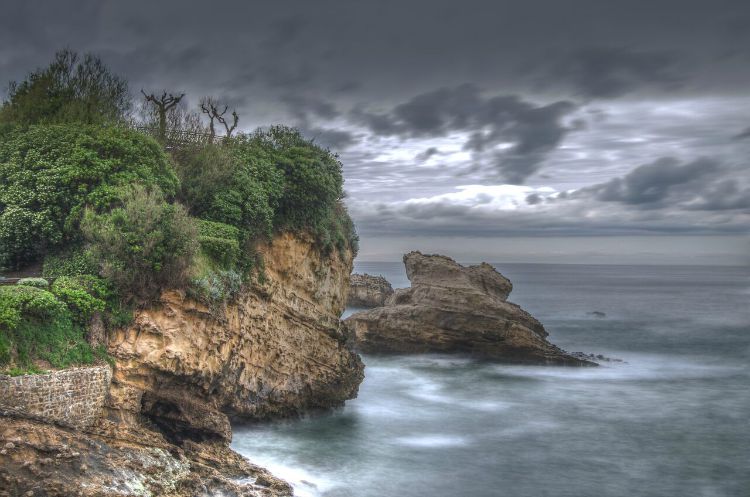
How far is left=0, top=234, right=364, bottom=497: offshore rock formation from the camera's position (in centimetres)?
1205

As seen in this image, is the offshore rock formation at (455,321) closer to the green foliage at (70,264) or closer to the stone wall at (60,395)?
the green foliage at (70,264)

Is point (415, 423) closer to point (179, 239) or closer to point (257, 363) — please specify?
point (257, 363)

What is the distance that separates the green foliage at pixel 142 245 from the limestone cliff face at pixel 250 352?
0.74 meters

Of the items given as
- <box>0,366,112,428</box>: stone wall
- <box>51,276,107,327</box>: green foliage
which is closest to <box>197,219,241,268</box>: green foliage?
<box>51,276,107,327</box>: green foliage

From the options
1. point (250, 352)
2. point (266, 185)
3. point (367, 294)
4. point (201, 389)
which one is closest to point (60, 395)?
point (201, 389)

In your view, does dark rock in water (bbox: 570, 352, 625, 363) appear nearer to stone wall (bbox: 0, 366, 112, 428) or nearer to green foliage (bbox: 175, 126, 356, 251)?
green foliage (bbox: 175, 126, 356, 251)

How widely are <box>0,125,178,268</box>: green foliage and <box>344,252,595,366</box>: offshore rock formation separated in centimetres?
2331

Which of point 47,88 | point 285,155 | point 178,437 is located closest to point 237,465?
point 178,437

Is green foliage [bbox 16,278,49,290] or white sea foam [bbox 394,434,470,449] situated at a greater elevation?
green foliage [bbox 16,278,49,290]

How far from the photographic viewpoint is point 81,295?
15094mm

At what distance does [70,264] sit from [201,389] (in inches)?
209

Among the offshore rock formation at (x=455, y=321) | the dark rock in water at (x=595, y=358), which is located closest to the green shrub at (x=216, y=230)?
the offshore rock formation at (x=455, y=321)

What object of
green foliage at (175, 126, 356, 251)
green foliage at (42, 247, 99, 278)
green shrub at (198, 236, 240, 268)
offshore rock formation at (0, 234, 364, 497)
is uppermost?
green foliage at (175, 126, 356, 251)

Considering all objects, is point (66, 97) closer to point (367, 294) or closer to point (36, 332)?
point (36, 332)
